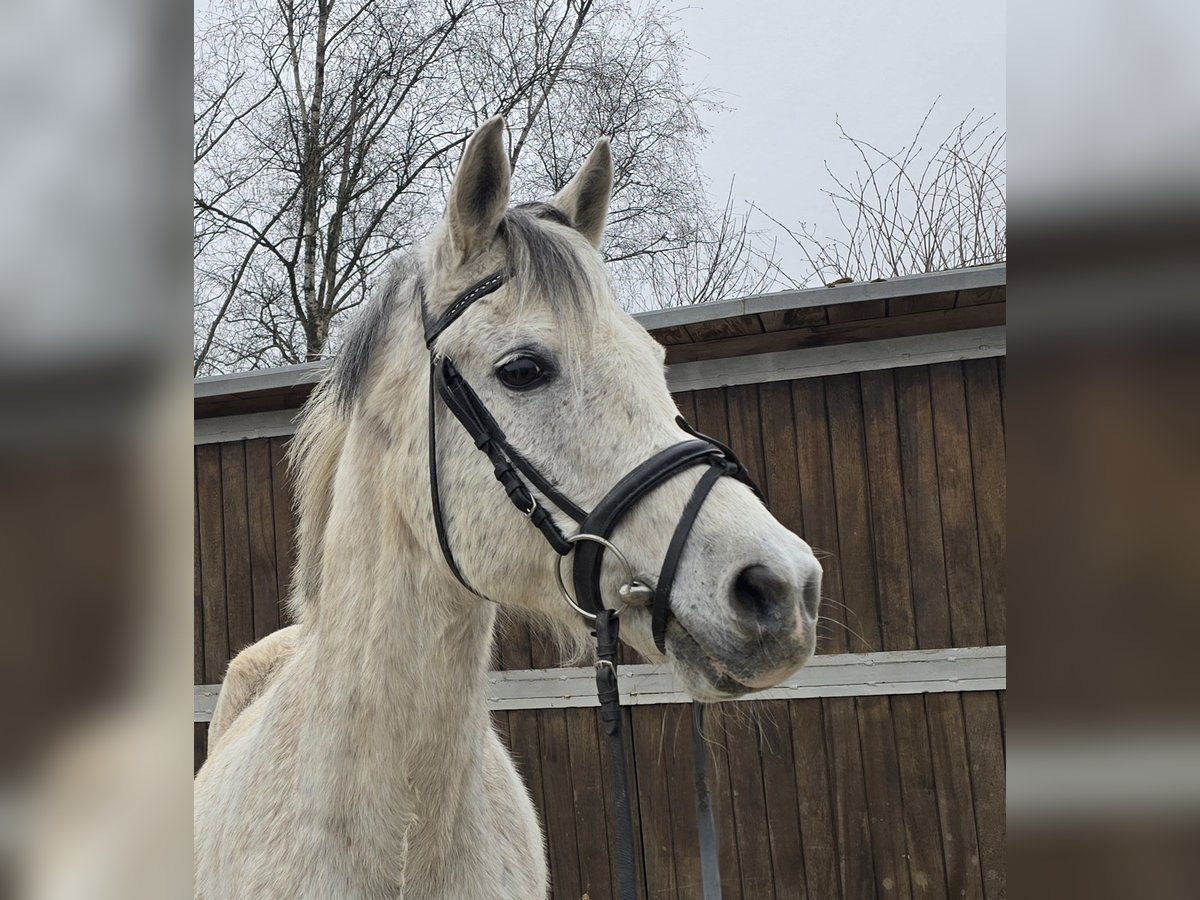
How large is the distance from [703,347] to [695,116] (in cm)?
689

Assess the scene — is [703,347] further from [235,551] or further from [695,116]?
[695,116]

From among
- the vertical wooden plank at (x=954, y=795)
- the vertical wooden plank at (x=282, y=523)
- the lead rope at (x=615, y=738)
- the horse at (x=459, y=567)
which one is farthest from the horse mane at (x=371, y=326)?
the vertical wooden plank at (x=954, y=795)

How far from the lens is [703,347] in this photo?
161 inches

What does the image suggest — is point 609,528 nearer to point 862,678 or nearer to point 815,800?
point 862,678

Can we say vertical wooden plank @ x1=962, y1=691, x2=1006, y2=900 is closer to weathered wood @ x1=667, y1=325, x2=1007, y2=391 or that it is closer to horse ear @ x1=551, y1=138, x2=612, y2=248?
weathered wood @ x1=667, y1=325, x2=1007, y2=391

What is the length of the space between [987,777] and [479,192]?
3.33 m

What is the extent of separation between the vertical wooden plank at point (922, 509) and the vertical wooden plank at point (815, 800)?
0.59 meters

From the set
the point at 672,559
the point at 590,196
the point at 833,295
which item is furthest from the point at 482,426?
the point at 833,295

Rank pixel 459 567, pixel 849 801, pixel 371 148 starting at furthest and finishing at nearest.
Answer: pixel 371 148 → pixel 849 801 → pixel 459 567

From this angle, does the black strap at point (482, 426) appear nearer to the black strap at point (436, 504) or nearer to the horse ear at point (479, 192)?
the black strap at point (436, 504)

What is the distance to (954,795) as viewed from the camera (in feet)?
12.5

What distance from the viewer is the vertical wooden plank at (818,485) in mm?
4000

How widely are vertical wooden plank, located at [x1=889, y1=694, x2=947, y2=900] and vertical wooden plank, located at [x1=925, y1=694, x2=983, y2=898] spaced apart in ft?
0.09
